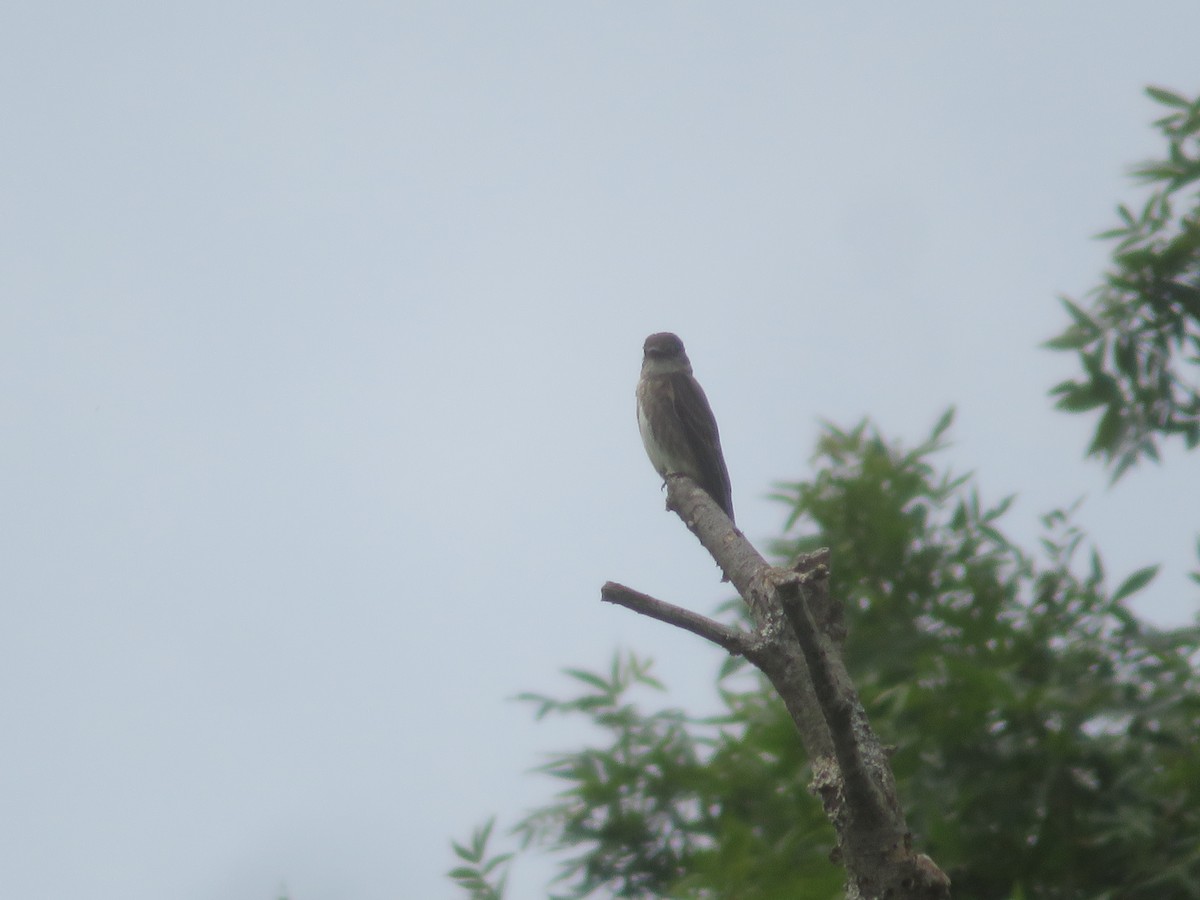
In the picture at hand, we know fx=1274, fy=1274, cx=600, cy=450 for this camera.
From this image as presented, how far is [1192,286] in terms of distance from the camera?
6.86m

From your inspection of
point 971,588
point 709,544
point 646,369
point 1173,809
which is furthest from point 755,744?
point 646,369

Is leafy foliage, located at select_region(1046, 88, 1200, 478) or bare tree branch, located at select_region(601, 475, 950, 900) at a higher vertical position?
leafy foliage, located at select_region(1046, 88, 1200, 478)

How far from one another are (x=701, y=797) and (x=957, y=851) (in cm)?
123

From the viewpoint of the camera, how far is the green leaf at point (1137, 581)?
228 inches

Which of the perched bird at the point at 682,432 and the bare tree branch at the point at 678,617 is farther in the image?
the perched bird at the point at 682,432

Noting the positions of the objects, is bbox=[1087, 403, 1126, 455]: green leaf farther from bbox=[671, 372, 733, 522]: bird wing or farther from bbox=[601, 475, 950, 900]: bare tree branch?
bbox=[601, 475, 950, 900]: bare tree branch

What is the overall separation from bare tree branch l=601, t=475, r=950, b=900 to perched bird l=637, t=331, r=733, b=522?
4494mm

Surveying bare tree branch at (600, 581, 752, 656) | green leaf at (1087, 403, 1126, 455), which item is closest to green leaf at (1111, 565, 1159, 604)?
green leaf at (1087, 403, 1126, 455)

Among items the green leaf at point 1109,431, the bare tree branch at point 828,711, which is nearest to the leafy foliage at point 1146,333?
the green leaf at point 1109,431

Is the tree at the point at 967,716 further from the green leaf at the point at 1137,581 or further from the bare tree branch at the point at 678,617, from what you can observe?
the bare tree branch at the point at 678,617

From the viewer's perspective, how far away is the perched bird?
25.4 feet

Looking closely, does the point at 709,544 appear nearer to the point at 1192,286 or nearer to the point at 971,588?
the point at 971,588

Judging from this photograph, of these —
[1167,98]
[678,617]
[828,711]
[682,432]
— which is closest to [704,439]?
[682,432]

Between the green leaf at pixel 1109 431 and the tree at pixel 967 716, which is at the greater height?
the green leaf at pixel 1109 431
